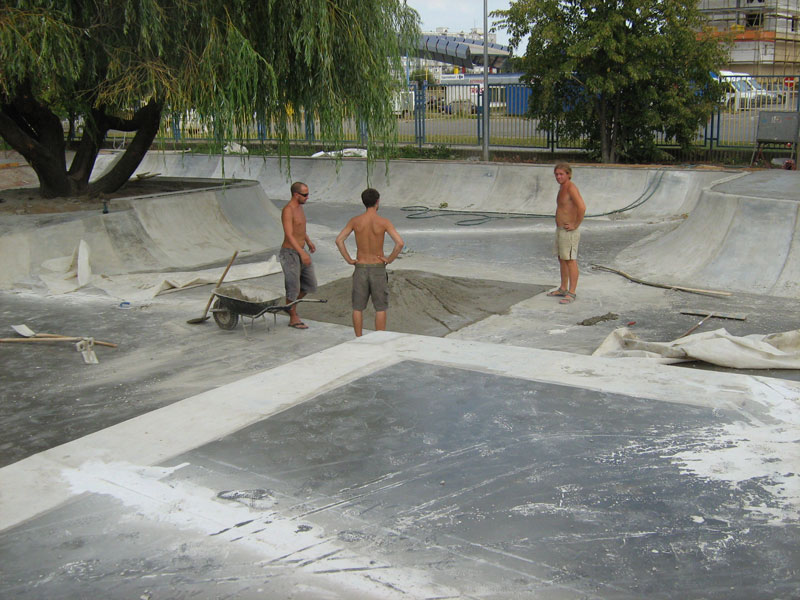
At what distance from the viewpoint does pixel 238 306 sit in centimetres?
887

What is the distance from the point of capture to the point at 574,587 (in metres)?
3.10

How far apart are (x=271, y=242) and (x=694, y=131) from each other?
11.0 m

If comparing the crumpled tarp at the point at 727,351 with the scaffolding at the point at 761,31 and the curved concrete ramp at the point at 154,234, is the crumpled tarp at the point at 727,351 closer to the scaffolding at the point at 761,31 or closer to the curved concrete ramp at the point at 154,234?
the curved concrete ramp at the point at 154,234

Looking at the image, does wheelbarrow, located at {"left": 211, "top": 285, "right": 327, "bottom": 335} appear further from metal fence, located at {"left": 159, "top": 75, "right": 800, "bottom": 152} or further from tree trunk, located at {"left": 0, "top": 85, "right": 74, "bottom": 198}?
metal fence, located at {"left": 159, "top": 75, "right": 800, "bottom": 152}

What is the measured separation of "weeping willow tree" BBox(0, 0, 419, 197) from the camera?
11609mm

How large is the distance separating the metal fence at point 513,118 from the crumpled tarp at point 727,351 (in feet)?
40.8

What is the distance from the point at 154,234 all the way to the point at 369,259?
6670 millimetres

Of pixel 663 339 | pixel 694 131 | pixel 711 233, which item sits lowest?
pixel 663 339

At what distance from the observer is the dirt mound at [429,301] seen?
957 cm

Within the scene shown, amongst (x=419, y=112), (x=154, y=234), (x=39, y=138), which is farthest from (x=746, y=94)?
(x=39, y=138)

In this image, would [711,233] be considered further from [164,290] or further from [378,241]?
[164,290]

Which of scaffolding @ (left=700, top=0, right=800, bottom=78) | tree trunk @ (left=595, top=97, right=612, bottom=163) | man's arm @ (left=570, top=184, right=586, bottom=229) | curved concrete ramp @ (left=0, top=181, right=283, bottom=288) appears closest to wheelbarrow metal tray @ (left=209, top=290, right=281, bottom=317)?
man's arm @ (left=570, top=184, right=586, bottom=229)

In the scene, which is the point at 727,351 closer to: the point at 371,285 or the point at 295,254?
the point at 371,285

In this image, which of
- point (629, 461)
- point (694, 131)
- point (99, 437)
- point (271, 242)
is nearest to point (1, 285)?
point (271, 242)
